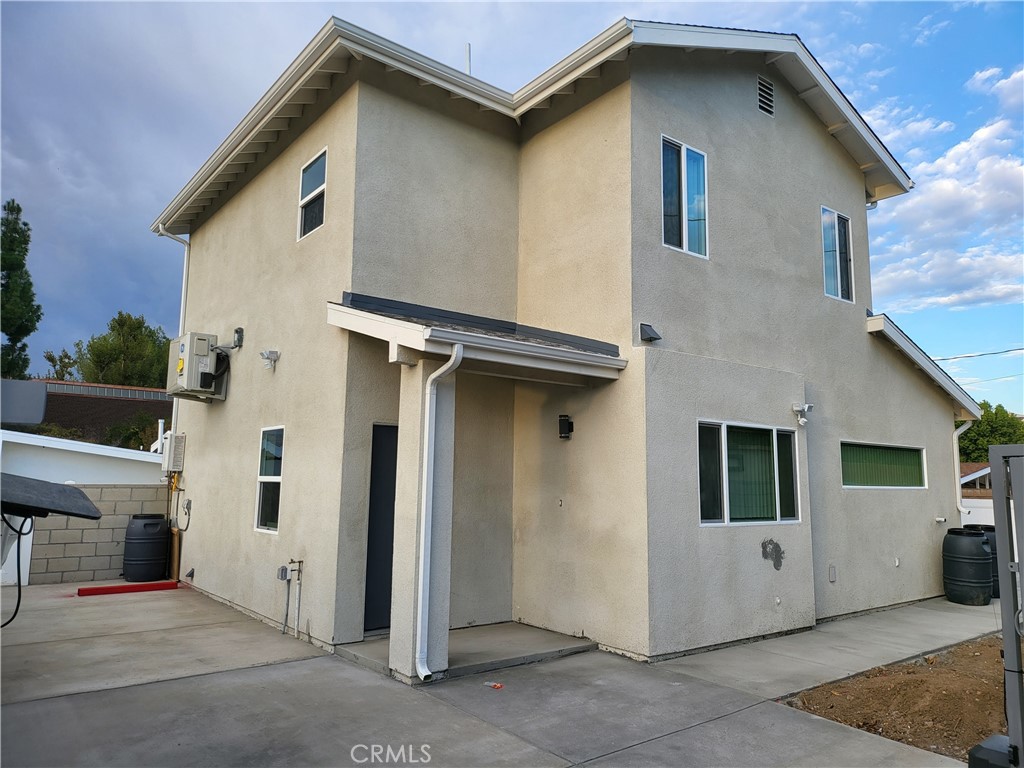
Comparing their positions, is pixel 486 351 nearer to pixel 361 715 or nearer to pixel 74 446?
pixel 361 715

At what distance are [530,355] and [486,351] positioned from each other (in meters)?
0.47

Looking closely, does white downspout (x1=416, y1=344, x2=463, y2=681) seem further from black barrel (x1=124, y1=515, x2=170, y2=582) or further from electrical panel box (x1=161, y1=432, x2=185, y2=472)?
electrical panel box (x1=161, y1=432, x2=185, y2=472)

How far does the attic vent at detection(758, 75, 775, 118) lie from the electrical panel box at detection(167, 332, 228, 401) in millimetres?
8011

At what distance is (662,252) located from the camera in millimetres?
6965

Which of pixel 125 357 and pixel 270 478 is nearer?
pixel 270 478

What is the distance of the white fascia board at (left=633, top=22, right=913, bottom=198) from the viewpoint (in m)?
6.76

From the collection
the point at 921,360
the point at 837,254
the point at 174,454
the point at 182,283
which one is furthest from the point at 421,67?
the point at 921,360

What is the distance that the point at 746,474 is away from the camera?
23.5 feet

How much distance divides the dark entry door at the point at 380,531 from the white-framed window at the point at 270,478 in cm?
150

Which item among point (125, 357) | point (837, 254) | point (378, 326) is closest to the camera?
point (378, 326)

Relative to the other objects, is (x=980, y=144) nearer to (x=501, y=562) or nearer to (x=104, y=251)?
(x=501, y=562)

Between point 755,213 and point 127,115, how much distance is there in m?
21.4

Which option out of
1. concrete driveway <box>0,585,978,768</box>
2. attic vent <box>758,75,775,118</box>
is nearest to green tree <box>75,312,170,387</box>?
concrete driveway <box>0,585,978,768</box>

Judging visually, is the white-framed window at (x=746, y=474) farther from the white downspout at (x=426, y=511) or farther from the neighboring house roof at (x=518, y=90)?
the neighboring house roof at (x=518, y=90)
